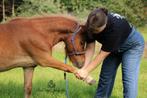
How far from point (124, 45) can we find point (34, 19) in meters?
1.45

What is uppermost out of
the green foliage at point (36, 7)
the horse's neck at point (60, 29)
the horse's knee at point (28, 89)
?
the green foliage at point (36, 7)

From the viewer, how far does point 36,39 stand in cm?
634

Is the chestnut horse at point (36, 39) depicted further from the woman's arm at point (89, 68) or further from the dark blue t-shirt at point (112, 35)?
the woman's arm at point (89, 68)

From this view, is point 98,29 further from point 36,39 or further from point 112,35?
point 36,39

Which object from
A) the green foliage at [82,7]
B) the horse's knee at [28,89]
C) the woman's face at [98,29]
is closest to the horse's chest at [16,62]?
the horse's knee at [28,89]

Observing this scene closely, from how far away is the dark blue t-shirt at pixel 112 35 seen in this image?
588 centimetres

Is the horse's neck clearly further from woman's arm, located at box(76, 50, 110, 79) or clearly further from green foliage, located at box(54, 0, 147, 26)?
green foliage, located at box(54, 0, 147, 26)

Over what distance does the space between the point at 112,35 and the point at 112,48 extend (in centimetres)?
18

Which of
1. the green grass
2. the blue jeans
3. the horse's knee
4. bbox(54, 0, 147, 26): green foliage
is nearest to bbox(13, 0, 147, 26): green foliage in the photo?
bbox(54, 0, 147, 26): green foliage

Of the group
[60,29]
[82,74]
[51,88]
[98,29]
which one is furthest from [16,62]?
[51,88]

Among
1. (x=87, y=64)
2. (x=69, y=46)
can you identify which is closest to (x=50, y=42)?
(x=69, y=46)

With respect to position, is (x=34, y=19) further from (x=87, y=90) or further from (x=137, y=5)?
(x=137, y=5)

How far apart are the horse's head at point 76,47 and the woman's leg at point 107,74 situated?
27.2 inches

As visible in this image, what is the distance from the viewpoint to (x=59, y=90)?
8641 mm
